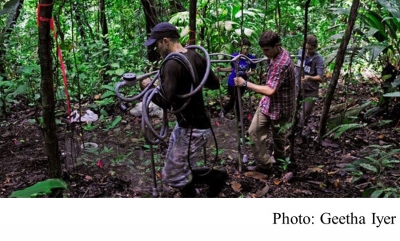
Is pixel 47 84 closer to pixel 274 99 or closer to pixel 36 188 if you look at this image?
pixel 36 188

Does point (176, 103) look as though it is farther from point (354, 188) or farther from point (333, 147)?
point (333, 147)

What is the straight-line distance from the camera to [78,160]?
4.45 m

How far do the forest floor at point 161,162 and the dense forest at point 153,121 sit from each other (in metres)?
0.01

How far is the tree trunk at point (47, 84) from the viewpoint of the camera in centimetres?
257

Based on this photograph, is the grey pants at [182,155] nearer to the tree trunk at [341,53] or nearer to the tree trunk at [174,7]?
the tree trunk at [341,53]

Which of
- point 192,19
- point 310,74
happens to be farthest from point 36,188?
point 310,74

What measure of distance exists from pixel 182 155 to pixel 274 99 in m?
1.18

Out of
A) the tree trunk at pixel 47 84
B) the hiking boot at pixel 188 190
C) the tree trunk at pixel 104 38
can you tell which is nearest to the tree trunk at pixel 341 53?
the hiking boot at pixel 188 190

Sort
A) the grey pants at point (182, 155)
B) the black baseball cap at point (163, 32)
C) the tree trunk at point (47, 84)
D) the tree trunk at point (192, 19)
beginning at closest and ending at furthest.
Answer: the tree trunk at point (47, 84)
the black baseball cap at point (163, 32)
the grey pants at point (182, 155)
the tree trunk at point (192, 19)

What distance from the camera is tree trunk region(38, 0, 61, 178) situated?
8.43ft

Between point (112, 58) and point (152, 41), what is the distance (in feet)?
13.0

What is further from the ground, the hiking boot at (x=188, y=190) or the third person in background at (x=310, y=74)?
the third person in background at (x=310, y=74)

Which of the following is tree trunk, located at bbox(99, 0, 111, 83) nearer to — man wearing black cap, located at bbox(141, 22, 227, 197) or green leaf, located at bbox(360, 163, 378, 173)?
man wearing black cap, located at bbox(141, 22, 227, 197)

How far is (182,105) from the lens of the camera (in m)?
3.02
